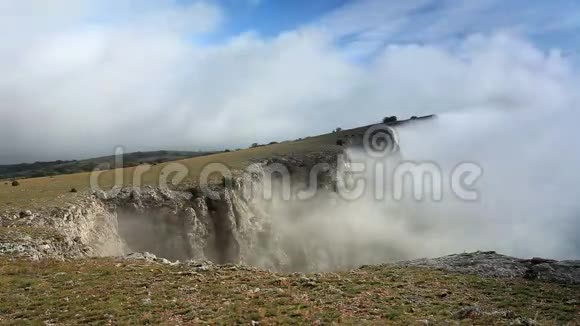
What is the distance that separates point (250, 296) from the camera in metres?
20.8

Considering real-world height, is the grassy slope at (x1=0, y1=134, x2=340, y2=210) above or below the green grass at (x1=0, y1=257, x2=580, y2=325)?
above

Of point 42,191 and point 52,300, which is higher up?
point 42,191

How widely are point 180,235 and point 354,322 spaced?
118 ft

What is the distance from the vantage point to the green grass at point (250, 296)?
58.6ft

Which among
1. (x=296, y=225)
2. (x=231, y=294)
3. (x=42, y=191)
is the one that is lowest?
(x=296, y=225)

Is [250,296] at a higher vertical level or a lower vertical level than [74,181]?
lower

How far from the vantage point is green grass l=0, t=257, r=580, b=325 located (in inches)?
703

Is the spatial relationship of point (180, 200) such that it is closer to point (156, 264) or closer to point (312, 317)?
point (156, 264)

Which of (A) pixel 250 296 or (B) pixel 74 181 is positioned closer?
(A) pixel 250 296

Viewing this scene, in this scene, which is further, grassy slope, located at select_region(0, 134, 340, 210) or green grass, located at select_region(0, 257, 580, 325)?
grassy slope, located at select_region(0, 134, 340, 210)

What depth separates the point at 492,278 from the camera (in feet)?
85.5

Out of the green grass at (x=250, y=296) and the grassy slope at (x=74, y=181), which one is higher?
the grassy slope at (x=74, y=181)

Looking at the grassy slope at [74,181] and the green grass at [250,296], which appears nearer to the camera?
the green grass at [250,296]

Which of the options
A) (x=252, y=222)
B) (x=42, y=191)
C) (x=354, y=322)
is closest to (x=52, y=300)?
(x=354, y=322)
